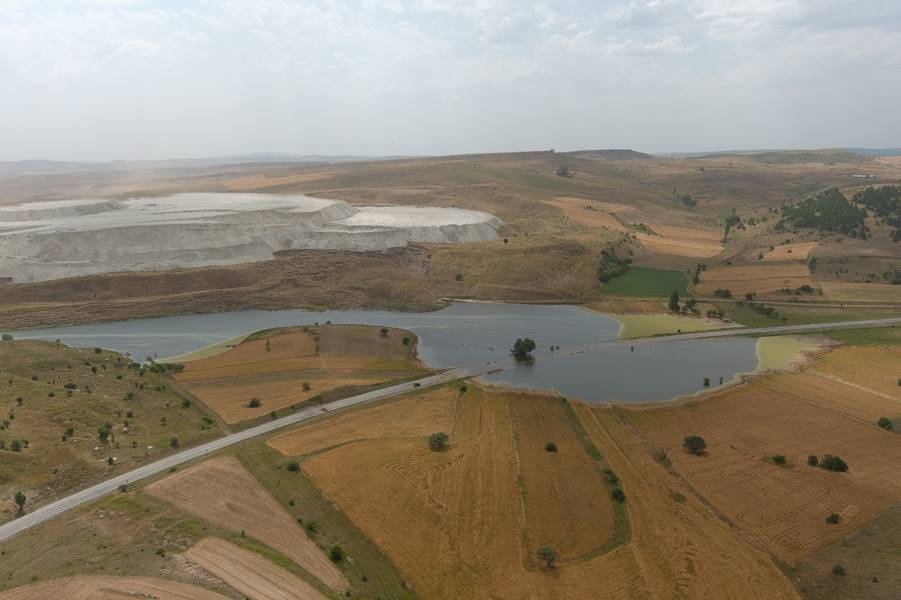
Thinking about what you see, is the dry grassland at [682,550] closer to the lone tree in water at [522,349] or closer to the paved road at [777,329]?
the lone tree in water at [522,349]

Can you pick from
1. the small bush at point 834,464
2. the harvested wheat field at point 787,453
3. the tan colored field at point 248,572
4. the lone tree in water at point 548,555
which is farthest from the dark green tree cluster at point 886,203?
the tan colored field at point 248,572

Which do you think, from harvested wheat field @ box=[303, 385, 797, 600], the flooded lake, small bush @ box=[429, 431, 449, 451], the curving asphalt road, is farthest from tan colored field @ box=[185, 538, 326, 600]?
the flooded lake

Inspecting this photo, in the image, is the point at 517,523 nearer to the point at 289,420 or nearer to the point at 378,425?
the point at 378,425

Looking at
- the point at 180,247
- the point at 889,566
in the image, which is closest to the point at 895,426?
the point at 889,566

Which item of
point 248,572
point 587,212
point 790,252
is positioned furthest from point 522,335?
point 587,212

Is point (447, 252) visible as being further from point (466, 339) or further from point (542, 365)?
point (542, 365)
